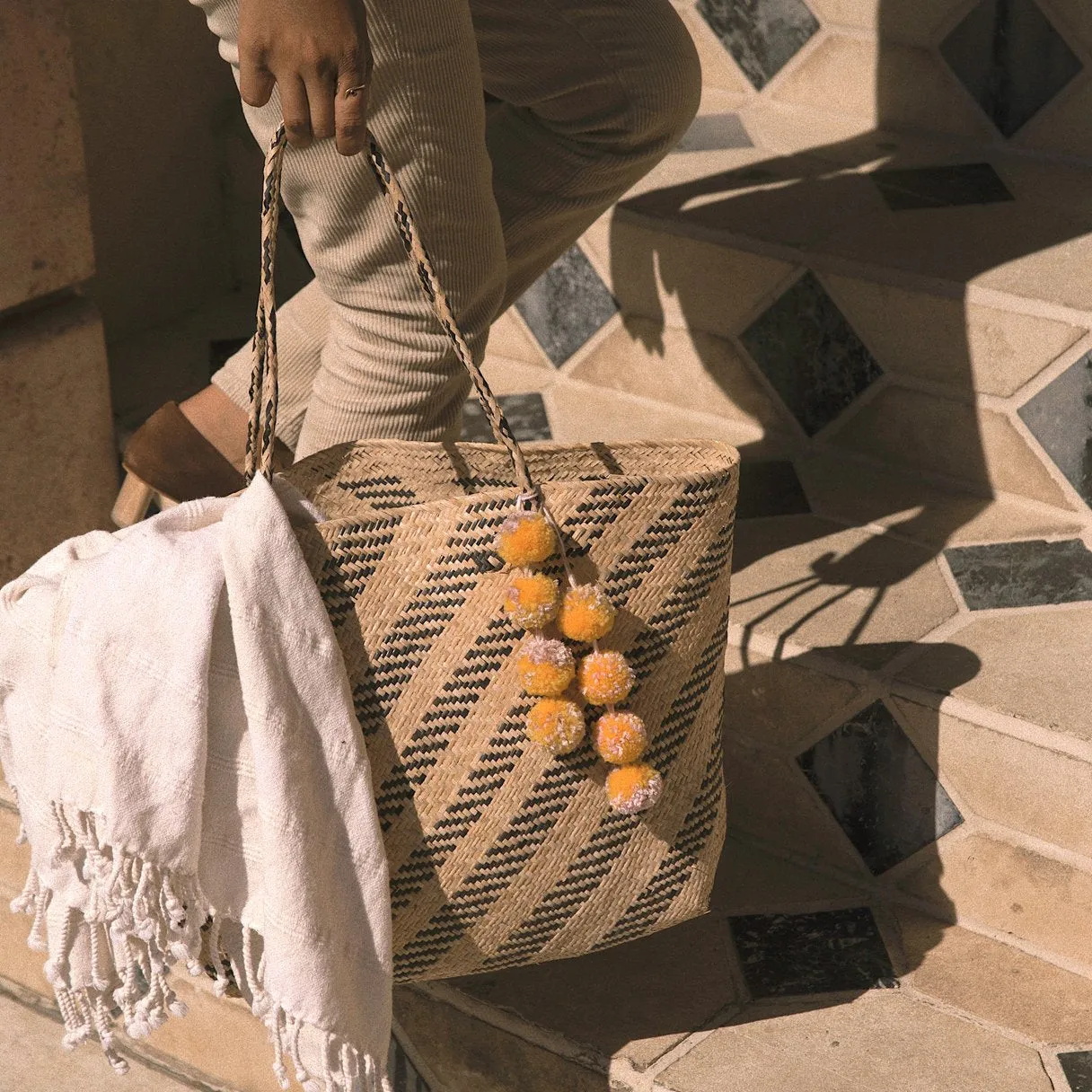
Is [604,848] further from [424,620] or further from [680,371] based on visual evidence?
[680,371]

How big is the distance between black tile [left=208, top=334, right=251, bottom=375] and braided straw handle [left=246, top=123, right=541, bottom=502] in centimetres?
95

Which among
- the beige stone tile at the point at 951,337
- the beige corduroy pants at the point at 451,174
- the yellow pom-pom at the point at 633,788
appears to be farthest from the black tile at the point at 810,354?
the yellow pom-pom at the point at 633,788

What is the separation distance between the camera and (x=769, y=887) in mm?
1201

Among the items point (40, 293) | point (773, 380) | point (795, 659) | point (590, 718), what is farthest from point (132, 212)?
point (590, 718)

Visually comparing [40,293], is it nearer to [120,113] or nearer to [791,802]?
[120,113]

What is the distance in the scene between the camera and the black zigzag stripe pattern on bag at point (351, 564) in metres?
0.83

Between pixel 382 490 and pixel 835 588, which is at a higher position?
pixel 382 490

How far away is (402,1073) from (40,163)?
90 cm

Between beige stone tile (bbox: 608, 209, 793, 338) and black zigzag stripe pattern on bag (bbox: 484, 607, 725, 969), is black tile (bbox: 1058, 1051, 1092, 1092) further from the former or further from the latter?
beige stone tile (bbox: 608, 209, 793, 338)

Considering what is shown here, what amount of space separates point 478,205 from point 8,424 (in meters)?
0.66

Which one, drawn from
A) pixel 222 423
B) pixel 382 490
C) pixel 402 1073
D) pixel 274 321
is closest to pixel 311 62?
pixel 274 321

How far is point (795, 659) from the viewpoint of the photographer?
1195 mm

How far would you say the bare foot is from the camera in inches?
48.6

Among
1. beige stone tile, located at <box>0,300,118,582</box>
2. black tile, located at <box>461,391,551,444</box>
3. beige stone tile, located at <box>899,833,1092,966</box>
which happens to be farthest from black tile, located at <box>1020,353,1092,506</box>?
beige stone tile, located at <box>0,300,118,582</box>
